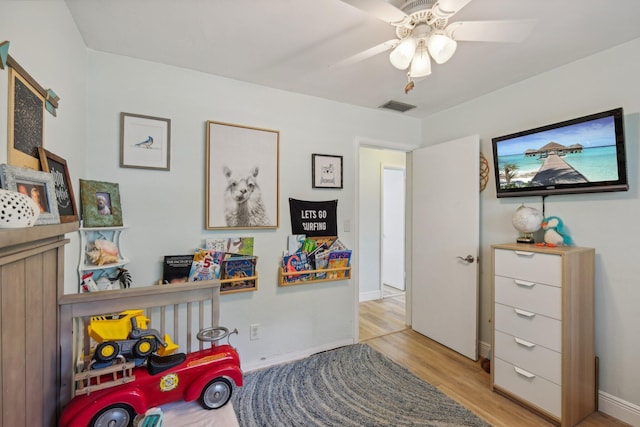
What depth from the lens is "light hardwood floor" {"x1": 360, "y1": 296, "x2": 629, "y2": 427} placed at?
1.78 m

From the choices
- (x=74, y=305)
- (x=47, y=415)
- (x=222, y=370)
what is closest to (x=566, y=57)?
(x=222, y=370)

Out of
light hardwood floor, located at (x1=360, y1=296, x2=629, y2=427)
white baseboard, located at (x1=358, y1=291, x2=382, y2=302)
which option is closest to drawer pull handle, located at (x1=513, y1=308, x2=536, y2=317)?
light hardwood floor, located at (x1=360, y1=296, x2=629, y2=427)

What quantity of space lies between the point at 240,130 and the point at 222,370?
170 centimetres

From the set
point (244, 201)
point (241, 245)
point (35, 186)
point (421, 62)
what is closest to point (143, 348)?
point (35, 186)

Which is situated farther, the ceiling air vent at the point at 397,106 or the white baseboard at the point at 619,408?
the ceiling air vent at the point at 397,106

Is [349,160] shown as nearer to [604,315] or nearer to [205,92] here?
[205,92]

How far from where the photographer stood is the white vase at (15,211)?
0.64 meters

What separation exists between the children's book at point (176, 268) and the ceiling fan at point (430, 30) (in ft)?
6.08

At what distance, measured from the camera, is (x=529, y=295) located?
6.10 ft

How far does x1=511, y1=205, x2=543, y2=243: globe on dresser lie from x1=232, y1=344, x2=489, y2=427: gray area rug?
130 centimetres

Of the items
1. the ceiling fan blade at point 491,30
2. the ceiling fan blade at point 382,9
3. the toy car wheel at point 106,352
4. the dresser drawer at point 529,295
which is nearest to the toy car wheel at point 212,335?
the toy car wheel at point 106,352

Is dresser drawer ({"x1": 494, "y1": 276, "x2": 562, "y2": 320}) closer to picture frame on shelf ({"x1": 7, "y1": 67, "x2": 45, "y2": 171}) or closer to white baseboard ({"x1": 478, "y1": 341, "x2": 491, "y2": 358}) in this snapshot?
white baseboard ({"x1": 478, "y1": 341, "x2": 491, "y2": 358})

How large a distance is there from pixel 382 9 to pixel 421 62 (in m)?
0.38

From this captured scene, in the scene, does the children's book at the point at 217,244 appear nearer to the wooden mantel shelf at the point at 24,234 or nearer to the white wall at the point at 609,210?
the wooden mantel shelf at the point at 24,234
